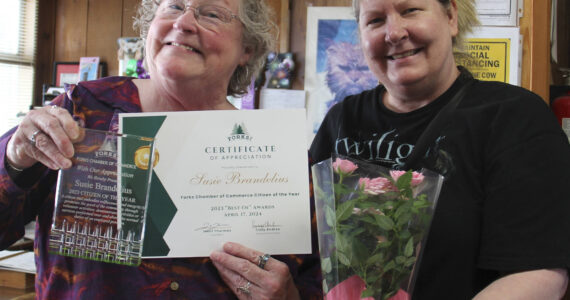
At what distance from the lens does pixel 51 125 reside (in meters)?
0.79

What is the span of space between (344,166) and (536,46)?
52.7 inches

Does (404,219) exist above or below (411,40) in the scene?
below

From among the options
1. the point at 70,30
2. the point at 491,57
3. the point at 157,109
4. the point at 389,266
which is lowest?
the point at 389,266

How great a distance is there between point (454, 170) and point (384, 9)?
452mm

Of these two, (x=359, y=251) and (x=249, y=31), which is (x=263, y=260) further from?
(x=249, y=31)

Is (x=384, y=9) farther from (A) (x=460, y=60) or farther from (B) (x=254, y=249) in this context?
(B) (x=254, y=249)

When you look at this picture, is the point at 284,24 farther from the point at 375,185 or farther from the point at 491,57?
the point at 375,185

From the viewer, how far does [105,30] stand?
3191 millimetres

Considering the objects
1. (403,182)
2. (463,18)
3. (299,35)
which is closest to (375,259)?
(403,182)

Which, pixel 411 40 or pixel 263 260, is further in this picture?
pixel 411 40

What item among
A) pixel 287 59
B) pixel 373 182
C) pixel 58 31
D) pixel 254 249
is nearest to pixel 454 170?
pixel 373 182

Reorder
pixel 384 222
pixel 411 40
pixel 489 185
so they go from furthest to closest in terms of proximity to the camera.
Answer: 1. pixel 411 40
2. pixel 489 185
3. pixel 384 222

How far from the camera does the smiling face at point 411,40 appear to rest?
3.70ft

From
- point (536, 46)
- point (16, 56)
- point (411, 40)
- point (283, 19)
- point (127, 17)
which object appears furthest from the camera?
point (16, 56)
